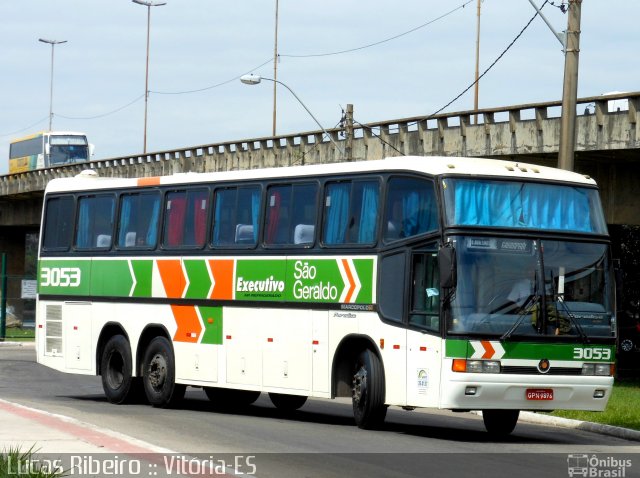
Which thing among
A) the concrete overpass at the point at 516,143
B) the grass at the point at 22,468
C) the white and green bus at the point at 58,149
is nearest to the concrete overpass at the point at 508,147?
the concrete overpass at the point at 516,143

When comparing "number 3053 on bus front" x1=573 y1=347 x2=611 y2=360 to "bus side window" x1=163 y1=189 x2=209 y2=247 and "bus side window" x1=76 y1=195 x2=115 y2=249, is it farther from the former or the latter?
"bus side window" x1=76 y1=195 x2=115 y2=249

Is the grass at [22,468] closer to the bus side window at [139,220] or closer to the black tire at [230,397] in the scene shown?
the bus side window at [139,220]

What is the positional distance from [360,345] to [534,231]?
2.80 m

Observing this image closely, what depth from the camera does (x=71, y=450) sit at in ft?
42.1

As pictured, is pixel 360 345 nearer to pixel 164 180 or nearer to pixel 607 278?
pixel 607 278

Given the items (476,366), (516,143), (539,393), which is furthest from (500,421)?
(516,143)

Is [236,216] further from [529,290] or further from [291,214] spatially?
[529,290]

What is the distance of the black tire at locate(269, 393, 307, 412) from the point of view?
2173cm

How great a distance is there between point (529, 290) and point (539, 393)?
1.22m

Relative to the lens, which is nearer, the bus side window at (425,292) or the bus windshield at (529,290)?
the bus windshield at (529,290)

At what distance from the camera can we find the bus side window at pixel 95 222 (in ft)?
76.2

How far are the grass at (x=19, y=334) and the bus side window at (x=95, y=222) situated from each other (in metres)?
30.6

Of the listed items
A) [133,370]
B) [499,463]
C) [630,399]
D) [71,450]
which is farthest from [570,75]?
[71,450]

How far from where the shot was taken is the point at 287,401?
2186 cm
